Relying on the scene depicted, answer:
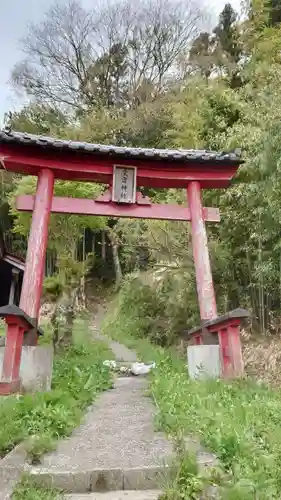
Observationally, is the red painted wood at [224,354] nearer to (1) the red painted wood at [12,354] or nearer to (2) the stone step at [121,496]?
(1) the red painted wood at [12,354]

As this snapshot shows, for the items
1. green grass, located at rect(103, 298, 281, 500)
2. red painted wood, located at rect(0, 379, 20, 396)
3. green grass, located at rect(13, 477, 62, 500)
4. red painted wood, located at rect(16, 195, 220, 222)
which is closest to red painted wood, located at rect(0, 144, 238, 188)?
red painted wood, located at rect(16, 195, 220, 222)

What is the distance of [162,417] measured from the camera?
13.3 ft

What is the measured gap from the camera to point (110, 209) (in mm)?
6965

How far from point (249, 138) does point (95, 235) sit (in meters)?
18.5

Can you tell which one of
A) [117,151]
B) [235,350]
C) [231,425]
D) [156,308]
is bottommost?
[231,425]

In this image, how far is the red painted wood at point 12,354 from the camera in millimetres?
5188

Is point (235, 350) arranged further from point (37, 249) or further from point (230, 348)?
point (37, 249)

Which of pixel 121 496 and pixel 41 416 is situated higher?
pixel 41 416

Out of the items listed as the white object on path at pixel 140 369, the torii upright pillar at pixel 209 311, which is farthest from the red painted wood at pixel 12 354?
the white object on path at pixel 140 369

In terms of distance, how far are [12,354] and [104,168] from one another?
3.16 meters

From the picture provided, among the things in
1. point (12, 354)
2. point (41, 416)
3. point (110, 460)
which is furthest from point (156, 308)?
point (110, 460)

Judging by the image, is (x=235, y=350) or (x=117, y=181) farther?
(x=117, y=181)

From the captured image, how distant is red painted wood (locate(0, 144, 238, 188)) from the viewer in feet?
22.0

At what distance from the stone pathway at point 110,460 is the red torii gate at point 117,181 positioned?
2.27 meters
